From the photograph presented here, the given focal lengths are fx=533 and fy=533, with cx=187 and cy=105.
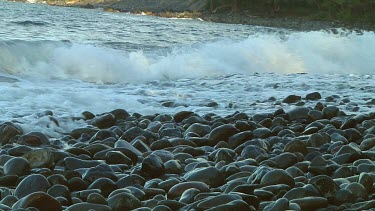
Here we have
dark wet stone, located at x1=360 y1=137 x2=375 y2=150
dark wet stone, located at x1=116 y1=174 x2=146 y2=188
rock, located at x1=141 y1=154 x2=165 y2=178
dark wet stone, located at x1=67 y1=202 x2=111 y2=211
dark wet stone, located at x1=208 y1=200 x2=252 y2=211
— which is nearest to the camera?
dark wet stone, located at x1=208 y1=200 x2=252 y2=211

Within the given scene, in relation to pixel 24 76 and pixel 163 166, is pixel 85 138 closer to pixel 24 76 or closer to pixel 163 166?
pixel 163 166

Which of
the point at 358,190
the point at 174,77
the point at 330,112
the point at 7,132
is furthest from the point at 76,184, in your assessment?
the point at 174,77

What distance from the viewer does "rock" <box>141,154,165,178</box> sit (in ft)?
12.9

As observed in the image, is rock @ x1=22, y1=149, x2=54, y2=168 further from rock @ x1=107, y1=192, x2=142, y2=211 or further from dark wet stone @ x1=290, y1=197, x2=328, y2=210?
dark wet stone @ x1=290, y1=197, x2=328, y2=210

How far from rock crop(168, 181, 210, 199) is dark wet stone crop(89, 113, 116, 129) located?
8.10 feet

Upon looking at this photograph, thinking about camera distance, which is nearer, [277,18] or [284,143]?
[284,143]

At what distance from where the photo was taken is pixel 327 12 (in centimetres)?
6231

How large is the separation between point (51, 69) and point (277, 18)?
51.6 m

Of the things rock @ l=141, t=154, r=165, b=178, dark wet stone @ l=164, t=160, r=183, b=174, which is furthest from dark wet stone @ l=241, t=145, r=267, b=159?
rock @ l=141, t=154, r=165, b=178

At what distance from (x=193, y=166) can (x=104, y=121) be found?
2001 millimetres

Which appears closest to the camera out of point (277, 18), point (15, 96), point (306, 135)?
point (306, 135)

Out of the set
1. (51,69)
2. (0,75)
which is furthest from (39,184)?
(51,69)

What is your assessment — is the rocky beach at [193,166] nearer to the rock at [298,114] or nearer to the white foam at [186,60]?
the rock at [298,114]

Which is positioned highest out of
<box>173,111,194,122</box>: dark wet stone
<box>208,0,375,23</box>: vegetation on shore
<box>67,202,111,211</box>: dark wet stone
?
<box>67,202,111,211</box>: dark wet stone
